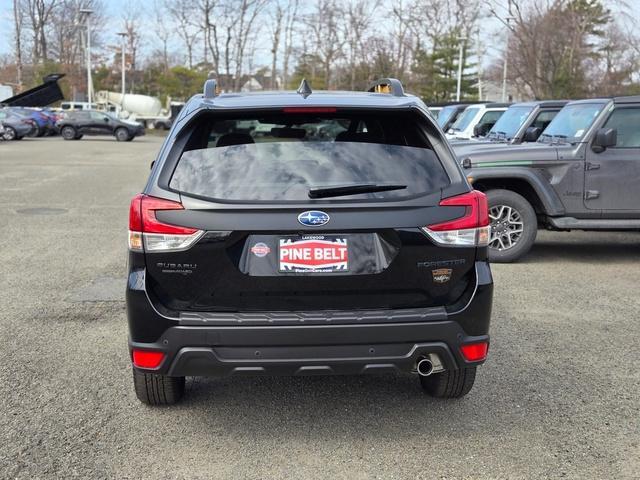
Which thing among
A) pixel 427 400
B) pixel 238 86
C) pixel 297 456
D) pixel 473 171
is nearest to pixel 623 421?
pixel 427 400

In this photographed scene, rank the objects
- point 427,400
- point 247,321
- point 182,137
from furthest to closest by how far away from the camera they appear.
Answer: point 427,400, point 182,137, point 247,321

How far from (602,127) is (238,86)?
173 feet

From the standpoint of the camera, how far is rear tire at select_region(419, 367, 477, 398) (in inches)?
157

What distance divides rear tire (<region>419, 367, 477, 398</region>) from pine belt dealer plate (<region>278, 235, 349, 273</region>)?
1.12 meters

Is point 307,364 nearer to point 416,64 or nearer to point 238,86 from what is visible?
point 416,64

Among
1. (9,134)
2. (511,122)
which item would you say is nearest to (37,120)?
(9,134)

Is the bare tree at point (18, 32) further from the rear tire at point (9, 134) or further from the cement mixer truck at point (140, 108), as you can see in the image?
the rear tire at point (9, 134)

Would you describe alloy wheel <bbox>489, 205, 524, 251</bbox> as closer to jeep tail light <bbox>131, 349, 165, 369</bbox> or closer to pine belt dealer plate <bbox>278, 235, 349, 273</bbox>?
pine belt dealer plate <bbox>278, 235, 349, 273</bbox>

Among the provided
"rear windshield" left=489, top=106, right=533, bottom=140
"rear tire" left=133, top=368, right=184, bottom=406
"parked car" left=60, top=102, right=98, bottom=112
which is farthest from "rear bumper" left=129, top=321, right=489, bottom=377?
"parked car" left=60, top=102, right=98, bottom=112

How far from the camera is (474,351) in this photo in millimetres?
3520

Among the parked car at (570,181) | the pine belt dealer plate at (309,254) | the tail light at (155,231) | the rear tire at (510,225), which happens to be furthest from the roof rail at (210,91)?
the rear tire at (510,225)

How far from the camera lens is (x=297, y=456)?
3475mm

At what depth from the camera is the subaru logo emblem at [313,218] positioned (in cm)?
328

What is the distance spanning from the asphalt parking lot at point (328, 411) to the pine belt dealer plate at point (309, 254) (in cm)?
95
